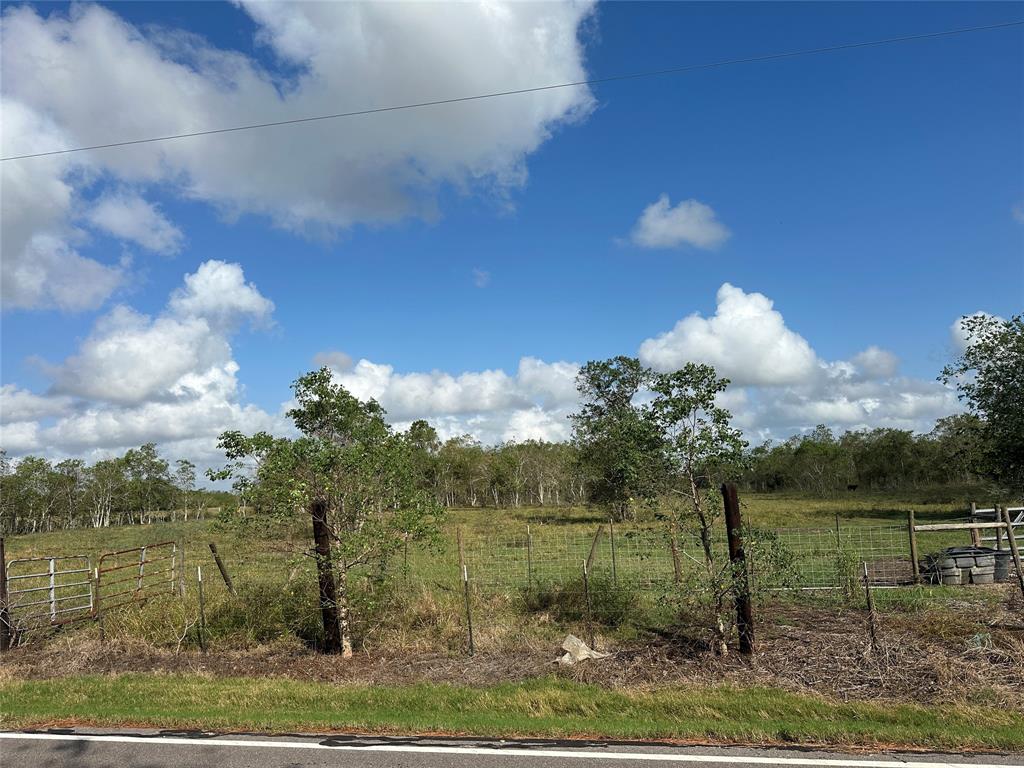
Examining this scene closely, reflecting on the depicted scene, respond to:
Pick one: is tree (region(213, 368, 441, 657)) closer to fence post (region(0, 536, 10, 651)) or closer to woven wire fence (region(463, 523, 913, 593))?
woven wire fence (region(463, 523, 913, 593))

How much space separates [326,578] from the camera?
11.1 meters

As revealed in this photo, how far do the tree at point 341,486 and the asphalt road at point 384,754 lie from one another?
3.79m

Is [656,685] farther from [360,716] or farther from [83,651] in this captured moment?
[83,651]

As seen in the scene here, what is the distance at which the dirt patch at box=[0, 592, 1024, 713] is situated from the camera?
8.03m

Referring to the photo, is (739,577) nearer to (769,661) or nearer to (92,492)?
(769,661)

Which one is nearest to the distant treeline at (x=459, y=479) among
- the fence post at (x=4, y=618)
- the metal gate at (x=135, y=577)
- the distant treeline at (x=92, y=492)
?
the distant treeline at (x=92, y=492)

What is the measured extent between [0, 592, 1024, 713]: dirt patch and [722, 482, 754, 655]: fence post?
0.30 metres

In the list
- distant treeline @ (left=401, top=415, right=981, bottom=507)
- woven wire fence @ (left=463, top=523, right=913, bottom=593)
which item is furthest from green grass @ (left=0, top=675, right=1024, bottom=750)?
distant treeline @ (left=401, top=415, right=981, bottom=507)

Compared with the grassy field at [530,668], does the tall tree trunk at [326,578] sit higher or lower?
higher

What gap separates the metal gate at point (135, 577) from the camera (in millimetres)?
13970

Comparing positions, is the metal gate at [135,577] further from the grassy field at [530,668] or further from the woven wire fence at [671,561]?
the woven wire fence at [671,561]

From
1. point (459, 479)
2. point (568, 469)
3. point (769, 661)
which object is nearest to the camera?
point (769, 661)

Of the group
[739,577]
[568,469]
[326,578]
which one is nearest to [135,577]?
[326,578]

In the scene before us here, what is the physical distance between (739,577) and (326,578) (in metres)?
6.60
